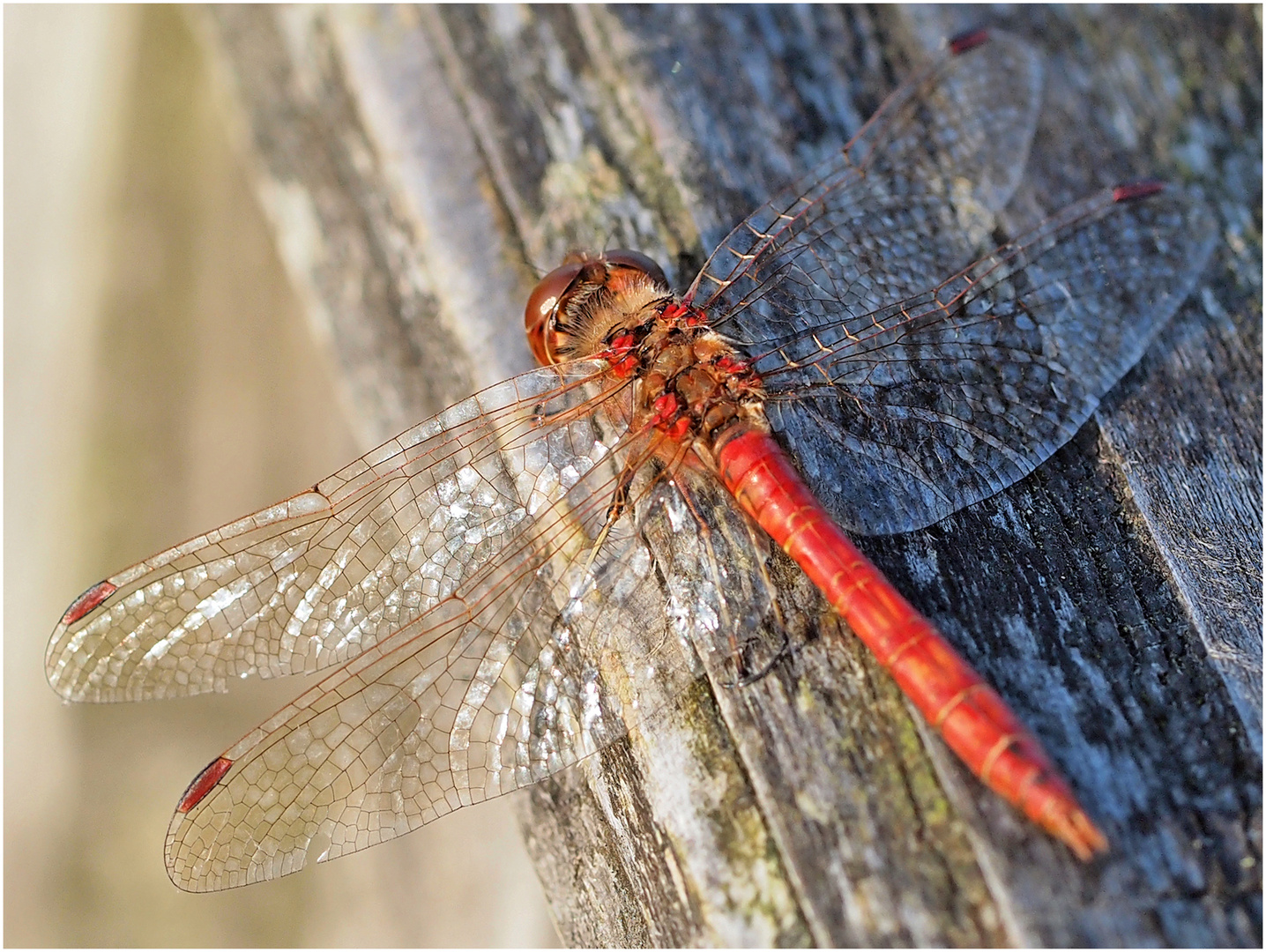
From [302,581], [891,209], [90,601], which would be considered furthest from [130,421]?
[891,209]

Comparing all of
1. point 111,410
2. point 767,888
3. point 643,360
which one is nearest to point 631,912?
point 767,888

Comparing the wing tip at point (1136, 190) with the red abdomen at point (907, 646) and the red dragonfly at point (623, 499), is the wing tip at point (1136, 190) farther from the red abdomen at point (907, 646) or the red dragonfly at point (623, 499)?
the red abdomen at point (907, 646)

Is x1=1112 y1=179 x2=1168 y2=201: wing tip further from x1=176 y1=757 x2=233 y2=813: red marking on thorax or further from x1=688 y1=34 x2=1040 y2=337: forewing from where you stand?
x1=176 y1=757 x2=233 y2=813: red marking on thorax

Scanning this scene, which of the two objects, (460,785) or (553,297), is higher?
(553,297)

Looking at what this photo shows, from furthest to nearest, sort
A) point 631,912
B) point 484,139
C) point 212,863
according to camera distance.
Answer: point 484,139 < point 212,863 < point 631,912

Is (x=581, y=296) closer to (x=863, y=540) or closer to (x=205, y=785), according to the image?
(x=863, y=540)

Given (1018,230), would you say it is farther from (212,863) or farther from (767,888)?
(212,863)

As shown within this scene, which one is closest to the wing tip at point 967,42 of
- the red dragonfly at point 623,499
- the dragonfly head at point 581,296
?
the red dragonfly at point 623,499
